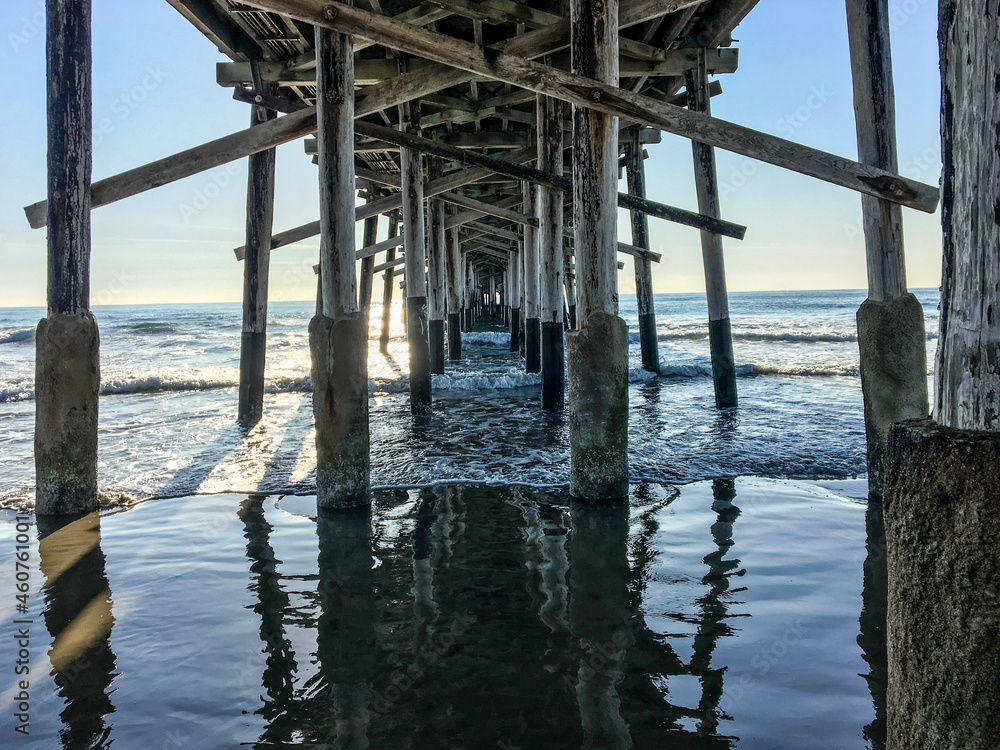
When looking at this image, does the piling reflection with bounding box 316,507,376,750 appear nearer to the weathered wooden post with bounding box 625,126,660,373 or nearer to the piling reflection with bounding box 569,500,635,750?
the piling reflection with bounding box 569,500,635,750

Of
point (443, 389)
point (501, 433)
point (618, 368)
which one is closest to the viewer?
point (618, 368)

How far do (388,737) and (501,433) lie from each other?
15.0 feet

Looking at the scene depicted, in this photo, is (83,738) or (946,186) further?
(83,738)

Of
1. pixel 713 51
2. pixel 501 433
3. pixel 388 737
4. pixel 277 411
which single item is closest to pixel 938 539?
pixel 388 737

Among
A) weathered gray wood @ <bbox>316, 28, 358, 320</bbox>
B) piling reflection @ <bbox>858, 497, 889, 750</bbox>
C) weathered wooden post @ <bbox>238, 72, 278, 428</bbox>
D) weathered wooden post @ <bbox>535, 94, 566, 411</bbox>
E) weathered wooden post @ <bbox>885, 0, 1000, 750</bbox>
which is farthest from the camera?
weathered wooden post @ <bbox>535, 94, 566, 411</bbox>

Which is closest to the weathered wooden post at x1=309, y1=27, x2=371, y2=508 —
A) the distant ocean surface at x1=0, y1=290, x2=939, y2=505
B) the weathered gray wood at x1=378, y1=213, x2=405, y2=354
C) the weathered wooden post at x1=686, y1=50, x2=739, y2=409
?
the distant ocean surface at x1=0, y1=290, x2=939, y2=505

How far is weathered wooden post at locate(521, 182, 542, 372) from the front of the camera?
9.67 metres

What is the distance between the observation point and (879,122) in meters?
3.76

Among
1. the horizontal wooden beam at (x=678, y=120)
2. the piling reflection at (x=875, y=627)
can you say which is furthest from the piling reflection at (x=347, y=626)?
the horizontal wooden beam at (x=678, y=120)

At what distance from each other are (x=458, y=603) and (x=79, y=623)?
149 centimetres

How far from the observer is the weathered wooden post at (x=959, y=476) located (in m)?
1.04

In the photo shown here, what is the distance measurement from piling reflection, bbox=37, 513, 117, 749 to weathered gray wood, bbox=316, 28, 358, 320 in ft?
5.87

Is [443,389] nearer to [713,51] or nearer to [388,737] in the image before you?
[713,51]

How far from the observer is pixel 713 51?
6633 millimetres
